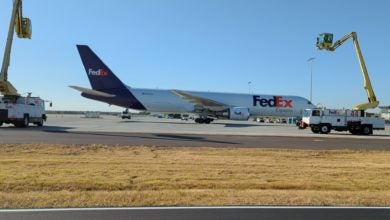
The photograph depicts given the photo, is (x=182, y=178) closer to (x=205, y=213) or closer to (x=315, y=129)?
(x=205, y=213)

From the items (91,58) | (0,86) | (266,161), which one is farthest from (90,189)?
(91,58)

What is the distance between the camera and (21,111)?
32.7m

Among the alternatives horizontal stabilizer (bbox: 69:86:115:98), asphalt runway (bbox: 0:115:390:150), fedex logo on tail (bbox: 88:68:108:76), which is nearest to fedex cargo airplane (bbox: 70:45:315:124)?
fedex logo on tail (bbox: 88:68:108:76)

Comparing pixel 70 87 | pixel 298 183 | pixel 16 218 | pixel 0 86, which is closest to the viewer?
pixel 16 218

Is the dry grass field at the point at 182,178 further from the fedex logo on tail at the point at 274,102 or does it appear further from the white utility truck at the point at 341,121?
the fedex logo on tail at the point at 274,102

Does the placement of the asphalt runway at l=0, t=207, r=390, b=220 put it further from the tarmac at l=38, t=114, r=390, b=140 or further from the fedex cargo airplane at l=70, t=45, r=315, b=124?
the fedex cargo airplane at l=70, t=45, r=315, b=124

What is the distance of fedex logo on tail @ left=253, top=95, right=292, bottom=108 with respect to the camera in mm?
52062

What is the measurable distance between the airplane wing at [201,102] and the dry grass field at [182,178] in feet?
111

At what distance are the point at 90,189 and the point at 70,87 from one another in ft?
132

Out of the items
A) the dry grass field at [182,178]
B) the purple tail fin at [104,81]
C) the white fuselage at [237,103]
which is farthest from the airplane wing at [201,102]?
the dry grass field at [182,178]

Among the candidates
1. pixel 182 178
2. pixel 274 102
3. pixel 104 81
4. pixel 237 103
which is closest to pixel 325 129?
pixel 274 102

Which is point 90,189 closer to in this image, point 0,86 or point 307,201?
point 307,201

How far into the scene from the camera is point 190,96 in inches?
2003

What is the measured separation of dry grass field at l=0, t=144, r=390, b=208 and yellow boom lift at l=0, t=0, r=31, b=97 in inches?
699
